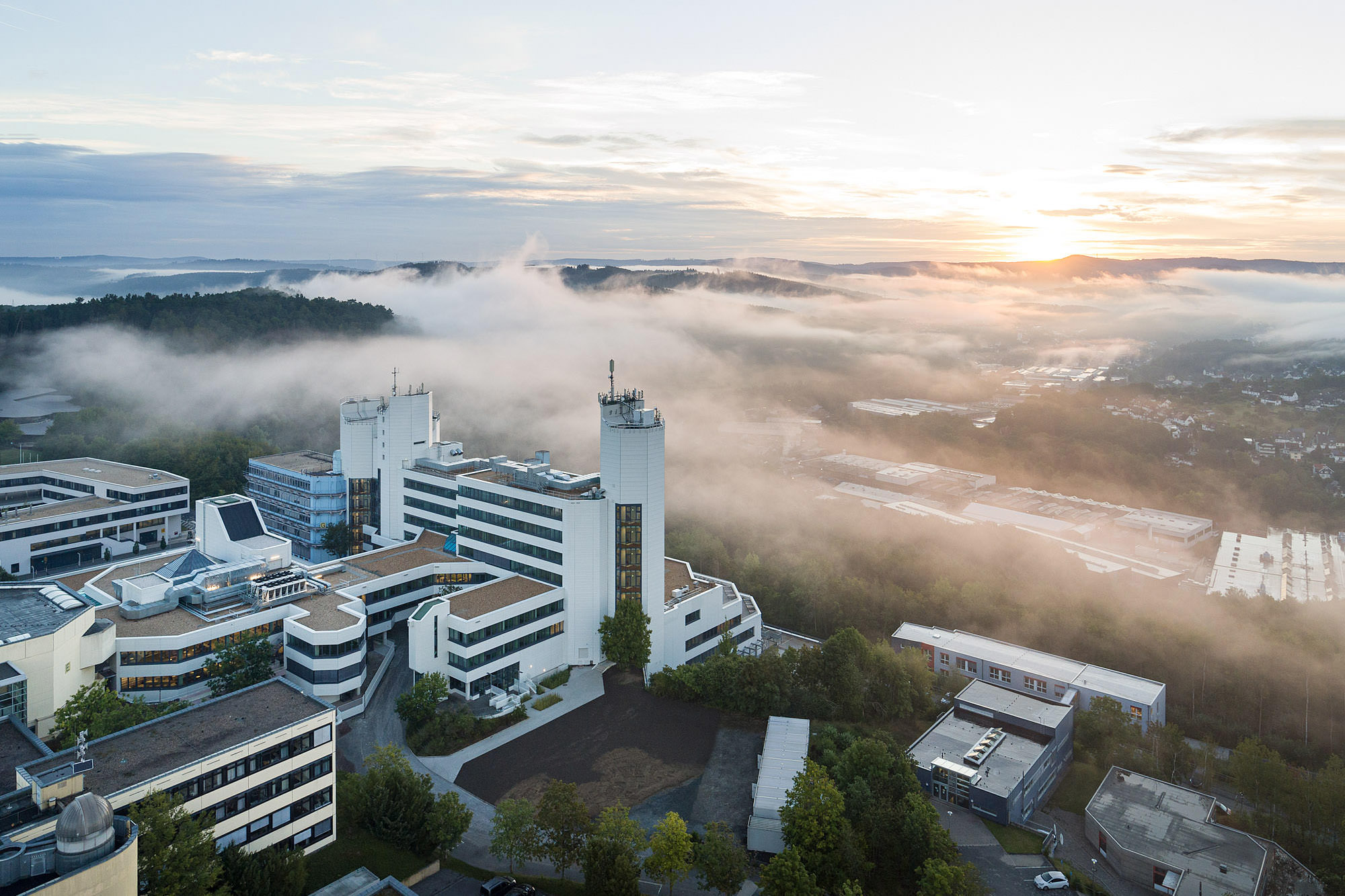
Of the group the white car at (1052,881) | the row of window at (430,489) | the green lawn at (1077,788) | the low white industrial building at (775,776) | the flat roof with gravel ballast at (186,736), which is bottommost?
the green lawn at (1077,788)

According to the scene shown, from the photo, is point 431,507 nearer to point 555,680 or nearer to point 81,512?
point 555,680

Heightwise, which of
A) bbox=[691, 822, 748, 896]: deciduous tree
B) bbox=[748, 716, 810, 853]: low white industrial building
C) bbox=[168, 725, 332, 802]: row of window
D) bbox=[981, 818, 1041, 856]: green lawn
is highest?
bbox=[168, 725, 332, 802]: row of window

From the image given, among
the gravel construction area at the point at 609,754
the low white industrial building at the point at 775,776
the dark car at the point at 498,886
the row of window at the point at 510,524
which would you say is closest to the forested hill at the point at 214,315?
the row of window at the point at 510,524

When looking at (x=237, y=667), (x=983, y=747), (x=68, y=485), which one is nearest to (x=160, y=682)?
(x=237, y=667)

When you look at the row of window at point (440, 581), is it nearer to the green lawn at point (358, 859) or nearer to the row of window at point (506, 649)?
the row of window at point (506, 649)

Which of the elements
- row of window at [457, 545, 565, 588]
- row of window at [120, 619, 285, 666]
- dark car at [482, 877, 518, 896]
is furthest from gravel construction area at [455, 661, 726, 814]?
row of window at [120, 619, 285, 666]

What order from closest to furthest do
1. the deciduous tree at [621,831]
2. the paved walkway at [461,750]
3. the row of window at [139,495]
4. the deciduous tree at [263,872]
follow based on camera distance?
1. the deciduous tree at [263,872]
2. the deciduous tree at [621,831]
3. the paved walkway at [461,750]
4. the row of window at [139,495]

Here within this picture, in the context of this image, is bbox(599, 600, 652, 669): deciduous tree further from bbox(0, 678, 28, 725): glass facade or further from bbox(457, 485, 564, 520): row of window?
bbox(0, 678, 28, 725): glass facade
